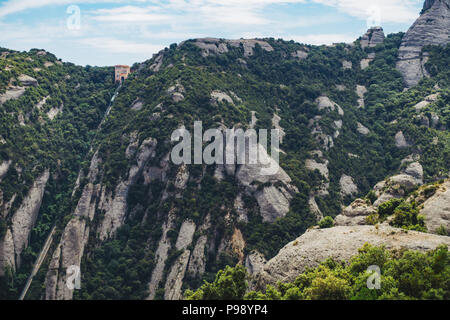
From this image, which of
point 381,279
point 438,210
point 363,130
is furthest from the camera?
point 363,130

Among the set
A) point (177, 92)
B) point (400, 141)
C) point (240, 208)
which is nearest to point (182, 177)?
point (240, 208)

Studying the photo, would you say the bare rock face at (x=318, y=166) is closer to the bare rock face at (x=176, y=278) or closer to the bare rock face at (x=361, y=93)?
the bare rock face at (x=176, y=278)

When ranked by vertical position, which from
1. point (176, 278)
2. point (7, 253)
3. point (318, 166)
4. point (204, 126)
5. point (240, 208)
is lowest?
point (176, 278)

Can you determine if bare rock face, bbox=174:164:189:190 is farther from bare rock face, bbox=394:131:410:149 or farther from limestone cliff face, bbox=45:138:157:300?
bare rock face, bbox=394:131:410:149

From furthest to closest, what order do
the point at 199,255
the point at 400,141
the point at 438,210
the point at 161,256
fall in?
the point at 400,141
the point at 161,256
the point at 199,255
the point at 438,210

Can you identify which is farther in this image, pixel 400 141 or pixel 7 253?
pixel 400 141

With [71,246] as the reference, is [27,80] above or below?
above

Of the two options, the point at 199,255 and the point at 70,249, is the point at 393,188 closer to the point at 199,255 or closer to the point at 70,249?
the point at 199,255

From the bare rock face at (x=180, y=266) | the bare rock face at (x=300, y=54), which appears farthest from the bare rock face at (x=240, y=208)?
the bare rock face at (x=300, y=54)
